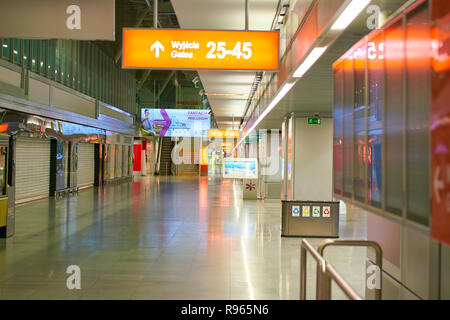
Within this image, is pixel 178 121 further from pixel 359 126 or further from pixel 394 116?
pixel 394 116

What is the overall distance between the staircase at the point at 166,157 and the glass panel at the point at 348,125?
3481 centimetres

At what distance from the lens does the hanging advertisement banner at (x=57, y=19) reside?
4.98 metres

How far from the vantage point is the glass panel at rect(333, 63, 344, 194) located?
364 cm

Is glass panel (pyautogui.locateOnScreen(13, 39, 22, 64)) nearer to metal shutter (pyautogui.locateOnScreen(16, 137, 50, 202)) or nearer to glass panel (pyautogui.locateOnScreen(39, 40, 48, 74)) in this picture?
glass panel (pyautogui.locateOnScreen(39, 40, 48, 74))

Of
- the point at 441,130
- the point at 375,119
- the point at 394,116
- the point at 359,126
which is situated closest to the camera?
the point at 441,130

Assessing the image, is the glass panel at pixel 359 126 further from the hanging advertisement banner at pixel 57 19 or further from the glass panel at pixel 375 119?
the hanging advertisement banner at pixel 57 19

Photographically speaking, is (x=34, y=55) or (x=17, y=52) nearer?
(x=17, y=52)

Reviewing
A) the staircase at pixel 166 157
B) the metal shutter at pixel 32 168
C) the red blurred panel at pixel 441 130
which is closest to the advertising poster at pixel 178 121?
the metal shutter at pixel 32 168

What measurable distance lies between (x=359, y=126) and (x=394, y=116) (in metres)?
0.67

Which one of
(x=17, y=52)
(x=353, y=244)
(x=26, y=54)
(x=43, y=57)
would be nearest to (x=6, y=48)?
(x=17, y=52)

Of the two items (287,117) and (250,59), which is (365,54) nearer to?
(250,59)

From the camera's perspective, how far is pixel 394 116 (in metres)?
2.53

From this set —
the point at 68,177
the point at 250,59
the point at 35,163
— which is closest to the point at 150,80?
the point at 68,177

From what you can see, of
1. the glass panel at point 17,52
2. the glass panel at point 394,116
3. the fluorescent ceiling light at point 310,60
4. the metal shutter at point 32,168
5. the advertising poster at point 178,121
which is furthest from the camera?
the advertising poster at point 178,121
